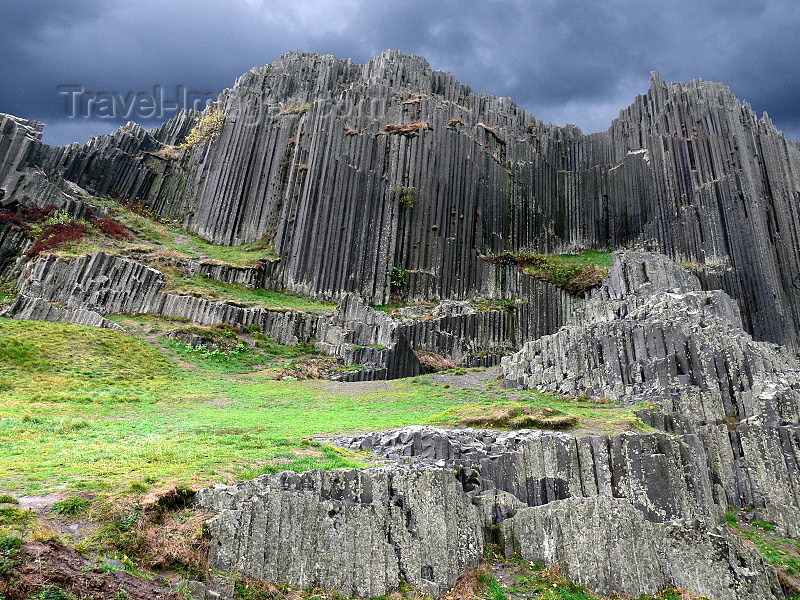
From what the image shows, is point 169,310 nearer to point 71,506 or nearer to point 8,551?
point 71,506

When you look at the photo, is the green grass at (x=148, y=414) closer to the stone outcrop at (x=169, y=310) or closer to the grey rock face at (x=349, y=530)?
the grey rock face at (x=349, y=530)

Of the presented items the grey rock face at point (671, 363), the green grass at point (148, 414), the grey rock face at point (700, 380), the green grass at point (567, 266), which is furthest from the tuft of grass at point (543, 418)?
the green grass at point (567, 266)

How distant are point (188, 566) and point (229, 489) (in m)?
1.36

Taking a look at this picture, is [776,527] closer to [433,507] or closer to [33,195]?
[433,507]

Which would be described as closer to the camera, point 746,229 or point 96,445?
point 96,445

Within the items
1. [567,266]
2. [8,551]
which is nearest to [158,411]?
[8,551]

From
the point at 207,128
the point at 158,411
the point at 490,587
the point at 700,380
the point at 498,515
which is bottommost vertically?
the point at 490,587

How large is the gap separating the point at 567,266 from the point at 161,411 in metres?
33.0

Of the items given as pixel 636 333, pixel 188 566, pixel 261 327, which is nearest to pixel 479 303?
pixel 261 327

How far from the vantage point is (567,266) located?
4431 centimetres

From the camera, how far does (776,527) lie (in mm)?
15070

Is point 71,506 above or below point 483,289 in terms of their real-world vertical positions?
below

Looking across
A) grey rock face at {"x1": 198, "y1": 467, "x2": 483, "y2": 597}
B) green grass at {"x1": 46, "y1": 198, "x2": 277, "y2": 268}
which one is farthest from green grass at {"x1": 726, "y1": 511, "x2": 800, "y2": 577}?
green grass at {"x1": 46, "y1": 198, "x2": 277, "y2": 268}

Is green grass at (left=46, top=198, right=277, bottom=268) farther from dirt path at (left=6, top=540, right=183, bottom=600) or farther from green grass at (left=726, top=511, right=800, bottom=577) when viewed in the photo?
dirt path at (left=6, top=540, right=183, bottom=600)
